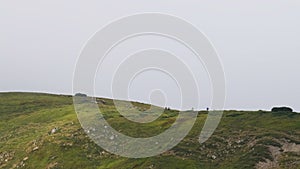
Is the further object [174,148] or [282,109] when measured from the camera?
[282,109]

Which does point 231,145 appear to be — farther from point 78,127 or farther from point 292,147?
point 78,127

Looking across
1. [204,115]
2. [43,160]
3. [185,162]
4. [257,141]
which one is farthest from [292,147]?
[43,160]

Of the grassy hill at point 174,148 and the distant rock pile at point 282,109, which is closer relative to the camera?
the grassy hill at point 174,148

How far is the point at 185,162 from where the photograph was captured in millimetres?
74188

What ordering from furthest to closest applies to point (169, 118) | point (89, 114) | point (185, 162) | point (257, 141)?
1. point (89, 114)
2. point (169, 118)
3. point (257, 141)
4. point (185, 162)

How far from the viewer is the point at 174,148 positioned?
80.8 m

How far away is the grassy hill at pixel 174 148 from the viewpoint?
7412 centimetres

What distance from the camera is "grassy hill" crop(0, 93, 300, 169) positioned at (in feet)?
243

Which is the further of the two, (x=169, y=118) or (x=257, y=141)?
(x=169, y=118)

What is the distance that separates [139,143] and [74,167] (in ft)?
44.1

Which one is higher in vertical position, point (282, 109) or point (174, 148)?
point (282, 109)

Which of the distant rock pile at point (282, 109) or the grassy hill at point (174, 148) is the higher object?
the distant rock pile at point (282, 109)

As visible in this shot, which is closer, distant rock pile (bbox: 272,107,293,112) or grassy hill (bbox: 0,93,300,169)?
grassy hill (bbox: 0,93,300,169)

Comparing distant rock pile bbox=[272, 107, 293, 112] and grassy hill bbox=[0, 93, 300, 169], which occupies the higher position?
distant rock pile bbox=[272, 107, 293, 112]
